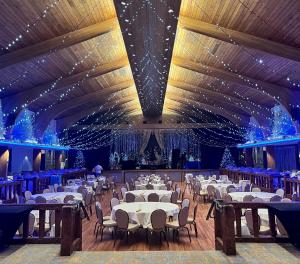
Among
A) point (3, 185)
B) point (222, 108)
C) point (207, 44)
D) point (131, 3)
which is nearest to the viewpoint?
point (131, 3)

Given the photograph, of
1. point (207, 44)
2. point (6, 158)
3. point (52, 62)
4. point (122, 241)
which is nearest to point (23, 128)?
point (6, 158)

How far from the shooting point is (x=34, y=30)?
9195mm

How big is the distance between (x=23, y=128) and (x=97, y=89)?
4245 mm

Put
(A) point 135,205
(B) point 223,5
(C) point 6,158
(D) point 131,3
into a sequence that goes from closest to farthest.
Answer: (D) point 131,3 < (A) point 135,205 < (B) point 223,5 < (C) point 6,158

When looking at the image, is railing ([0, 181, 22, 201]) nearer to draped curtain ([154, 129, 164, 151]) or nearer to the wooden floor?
the wooden floor

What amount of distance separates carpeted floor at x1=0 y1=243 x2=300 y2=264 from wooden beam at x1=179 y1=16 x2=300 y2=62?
6.57m

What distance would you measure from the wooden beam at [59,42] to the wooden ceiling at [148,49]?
0.03 metres

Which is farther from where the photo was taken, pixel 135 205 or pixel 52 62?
pixel 52 62

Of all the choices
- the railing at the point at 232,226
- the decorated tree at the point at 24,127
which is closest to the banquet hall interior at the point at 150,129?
the railing at the point at 232,226

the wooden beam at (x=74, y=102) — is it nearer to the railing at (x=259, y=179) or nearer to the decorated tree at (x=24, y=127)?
the decorated tree at (x=24, y=127)

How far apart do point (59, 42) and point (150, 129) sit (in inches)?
626

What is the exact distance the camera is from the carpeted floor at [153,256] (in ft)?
13.6

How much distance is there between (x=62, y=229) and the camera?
177 inches

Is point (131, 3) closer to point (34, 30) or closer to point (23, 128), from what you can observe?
point (34, 30)
